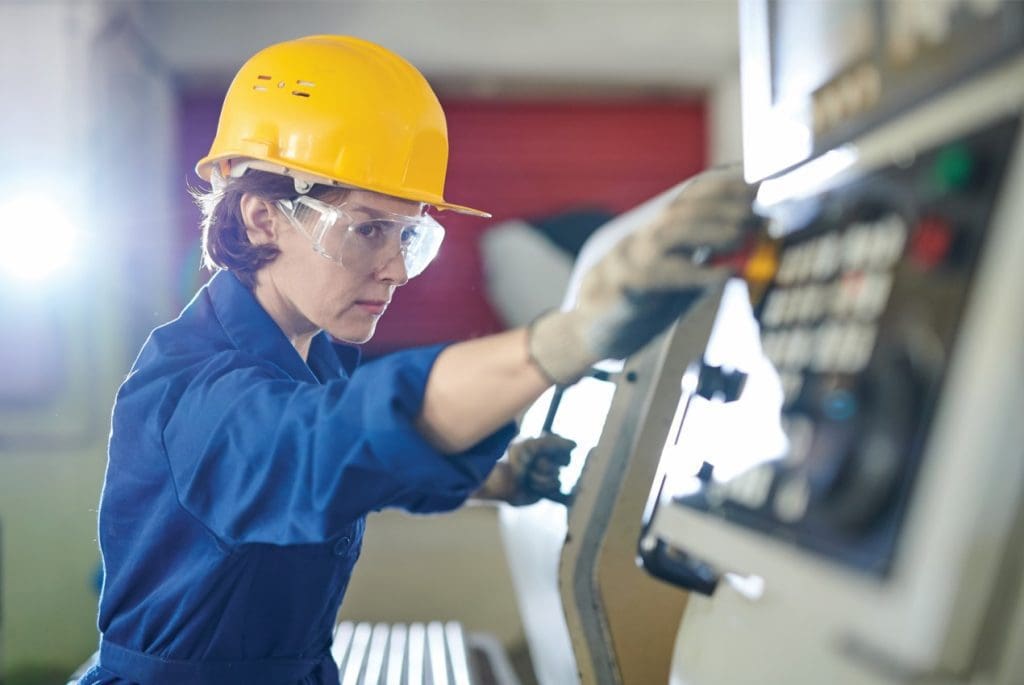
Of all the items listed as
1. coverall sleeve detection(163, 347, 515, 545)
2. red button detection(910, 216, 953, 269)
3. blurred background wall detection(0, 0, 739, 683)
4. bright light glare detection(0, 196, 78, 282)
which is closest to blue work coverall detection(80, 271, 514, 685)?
coverall sleeve detection(163, 347, 515, 545)

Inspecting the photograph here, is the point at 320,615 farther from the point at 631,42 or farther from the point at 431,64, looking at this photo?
the point at 631,42

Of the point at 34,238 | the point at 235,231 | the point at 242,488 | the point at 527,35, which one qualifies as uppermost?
the point at 527,35

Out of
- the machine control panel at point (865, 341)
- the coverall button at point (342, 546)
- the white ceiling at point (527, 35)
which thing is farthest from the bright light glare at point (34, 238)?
the machine control panel at point (865, 341)

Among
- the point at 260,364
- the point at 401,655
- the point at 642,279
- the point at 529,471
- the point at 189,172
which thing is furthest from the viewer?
the point at 189,172

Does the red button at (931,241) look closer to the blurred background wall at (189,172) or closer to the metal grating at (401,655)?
the metal grating at (401,655)

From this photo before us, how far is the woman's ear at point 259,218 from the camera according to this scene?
106 cm

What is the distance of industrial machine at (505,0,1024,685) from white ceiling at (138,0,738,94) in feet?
5.77

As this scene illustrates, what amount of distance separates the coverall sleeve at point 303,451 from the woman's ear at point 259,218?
0.76ft

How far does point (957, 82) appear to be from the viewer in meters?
0.46

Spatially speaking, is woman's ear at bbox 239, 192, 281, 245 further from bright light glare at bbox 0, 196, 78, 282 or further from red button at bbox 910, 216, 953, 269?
bright light glare at bbox 0, 196, 78, 282

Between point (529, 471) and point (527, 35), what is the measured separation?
1.56 meters

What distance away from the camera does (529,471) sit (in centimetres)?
121

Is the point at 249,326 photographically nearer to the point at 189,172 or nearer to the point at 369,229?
the point at 369,229

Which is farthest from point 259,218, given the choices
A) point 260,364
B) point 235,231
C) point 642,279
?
point 642,279
